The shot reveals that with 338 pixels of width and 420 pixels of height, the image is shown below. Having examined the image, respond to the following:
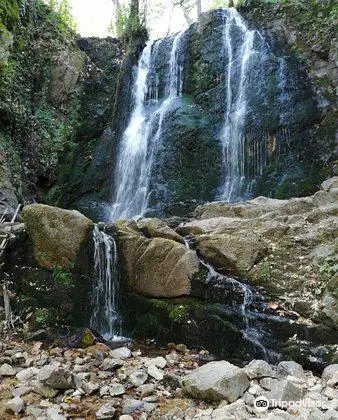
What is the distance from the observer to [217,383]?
3.83m

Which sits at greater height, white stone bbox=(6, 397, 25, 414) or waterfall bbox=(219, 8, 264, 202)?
waterfall bbox=(219, 8, 264, 202)

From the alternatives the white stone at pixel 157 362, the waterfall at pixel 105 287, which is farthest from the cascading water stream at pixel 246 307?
the waterfall at pixel 105 287

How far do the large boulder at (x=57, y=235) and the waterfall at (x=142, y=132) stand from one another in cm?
519

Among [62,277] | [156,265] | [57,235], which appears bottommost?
[62,277]

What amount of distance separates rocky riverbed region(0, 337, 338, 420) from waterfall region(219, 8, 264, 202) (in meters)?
7.50

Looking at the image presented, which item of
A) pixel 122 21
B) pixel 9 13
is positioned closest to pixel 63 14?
pixel 122 21

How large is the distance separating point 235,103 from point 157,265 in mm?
8372

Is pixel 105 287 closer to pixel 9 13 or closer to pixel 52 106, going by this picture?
pixel 9 13

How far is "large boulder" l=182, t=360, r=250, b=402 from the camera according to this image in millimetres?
3798

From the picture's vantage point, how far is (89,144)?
14.6 metres

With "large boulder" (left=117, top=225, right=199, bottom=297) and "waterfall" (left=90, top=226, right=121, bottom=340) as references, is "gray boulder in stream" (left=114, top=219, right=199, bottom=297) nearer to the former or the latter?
"large boulder" (left=117, top=225, right=199, bottom=297)

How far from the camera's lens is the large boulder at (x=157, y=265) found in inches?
247

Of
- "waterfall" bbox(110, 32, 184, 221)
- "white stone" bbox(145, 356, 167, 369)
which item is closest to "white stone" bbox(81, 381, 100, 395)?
"white stone" bbox(145, 356, 167, 369)

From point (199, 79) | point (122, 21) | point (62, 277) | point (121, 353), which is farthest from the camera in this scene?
point (122, 21)
